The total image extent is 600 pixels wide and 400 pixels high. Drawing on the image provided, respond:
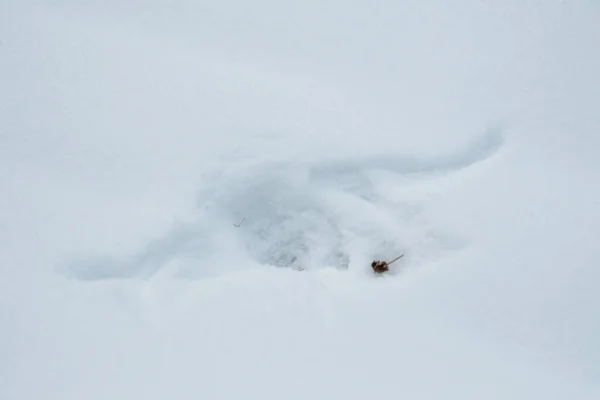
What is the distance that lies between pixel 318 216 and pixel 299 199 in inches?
3.7

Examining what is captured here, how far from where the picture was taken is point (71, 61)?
1.67 m

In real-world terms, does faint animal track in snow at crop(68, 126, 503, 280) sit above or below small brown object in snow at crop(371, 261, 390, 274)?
above

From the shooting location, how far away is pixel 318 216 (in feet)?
5.27

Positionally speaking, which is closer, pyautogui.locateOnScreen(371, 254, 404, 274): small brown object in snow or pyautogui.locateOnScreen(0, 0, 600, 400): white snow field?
pyautogui.locateOnScreen(0, 0, 600, 400): white snow field

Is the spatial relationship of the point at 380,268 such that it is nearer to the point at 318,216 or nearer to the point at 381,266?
the point at 381,266

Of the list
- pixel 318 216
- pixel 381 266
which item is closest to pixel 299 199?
pixel 318 216

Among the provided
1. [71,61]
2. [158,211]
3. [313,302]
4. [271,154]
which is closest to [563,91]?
[271,154]

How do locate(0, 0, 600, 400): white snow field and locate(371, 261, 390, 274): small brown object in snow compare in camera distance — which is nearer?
locate(0, 0, 600, 400): white snow field

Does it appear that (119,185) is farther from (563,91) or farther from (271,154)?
(563,91)

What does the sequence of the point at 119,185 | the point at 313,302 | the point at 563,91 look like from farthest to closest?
the point at 563,91 → the point at 119,185 → the point at 313,302

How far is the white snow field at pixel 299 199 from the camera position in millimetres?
1304

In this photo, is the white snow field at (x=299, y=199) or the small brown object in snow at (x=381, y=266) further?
the small brown object in snow at (x=381, y=266)

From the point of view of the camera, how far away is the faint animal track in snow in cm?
150

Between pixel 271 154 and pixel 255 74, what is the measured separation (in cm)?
35
